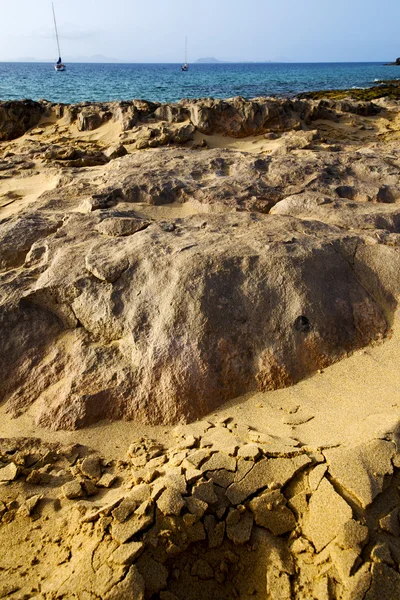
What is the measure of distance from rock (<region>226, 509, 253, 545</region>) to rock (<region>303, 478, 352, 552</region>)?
8.1 inches

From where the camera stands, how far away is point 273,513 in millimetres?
1610

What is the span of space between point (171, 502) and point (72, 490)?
524 mm

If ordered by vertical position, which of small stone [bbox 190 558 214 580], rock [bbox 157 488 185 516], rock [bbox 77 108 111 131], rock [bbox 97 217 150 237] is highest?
rock [bbox 77 108 111 131]

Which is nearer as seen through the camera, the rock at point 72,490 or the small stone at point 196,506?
the small stone at point 196,506

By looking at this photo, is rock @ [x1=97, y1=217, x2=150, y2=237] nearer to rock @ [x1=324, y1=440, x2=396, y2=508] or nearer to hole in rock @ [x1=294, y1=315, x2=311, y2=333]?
hole in rock @ [x1=294, y1=315, x2=311, y2=333]

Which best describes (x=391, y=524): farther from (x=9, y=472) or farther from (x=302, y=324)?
(x=9, y=472)

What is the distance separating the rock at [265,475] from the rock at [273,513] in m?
0.05

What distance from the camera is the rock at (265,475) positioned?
1.68 metres

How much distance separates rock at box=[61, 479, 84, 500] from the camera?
6.08 feet

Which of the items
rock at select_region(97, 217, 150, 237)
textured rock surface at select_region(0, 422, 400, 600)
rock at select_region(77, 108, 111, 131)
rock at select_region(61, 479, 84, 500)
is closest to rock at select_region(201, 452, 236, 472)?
textured rock surface at select_region(0, 422, 400, 600)

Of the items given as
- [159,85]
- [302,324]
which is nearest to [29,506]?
→ [302,324]

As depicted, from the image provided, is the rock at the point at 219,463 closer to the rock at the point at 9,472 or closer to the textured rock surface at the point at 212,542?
the textured rock surface at the point at 212,542

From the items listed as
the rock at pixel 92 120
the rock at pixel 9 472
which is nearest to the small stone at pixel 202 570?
the rock at pixel 9 472

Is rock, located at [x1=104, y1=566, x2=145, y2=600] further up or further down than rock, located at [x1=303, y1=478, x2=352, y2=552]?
further down
